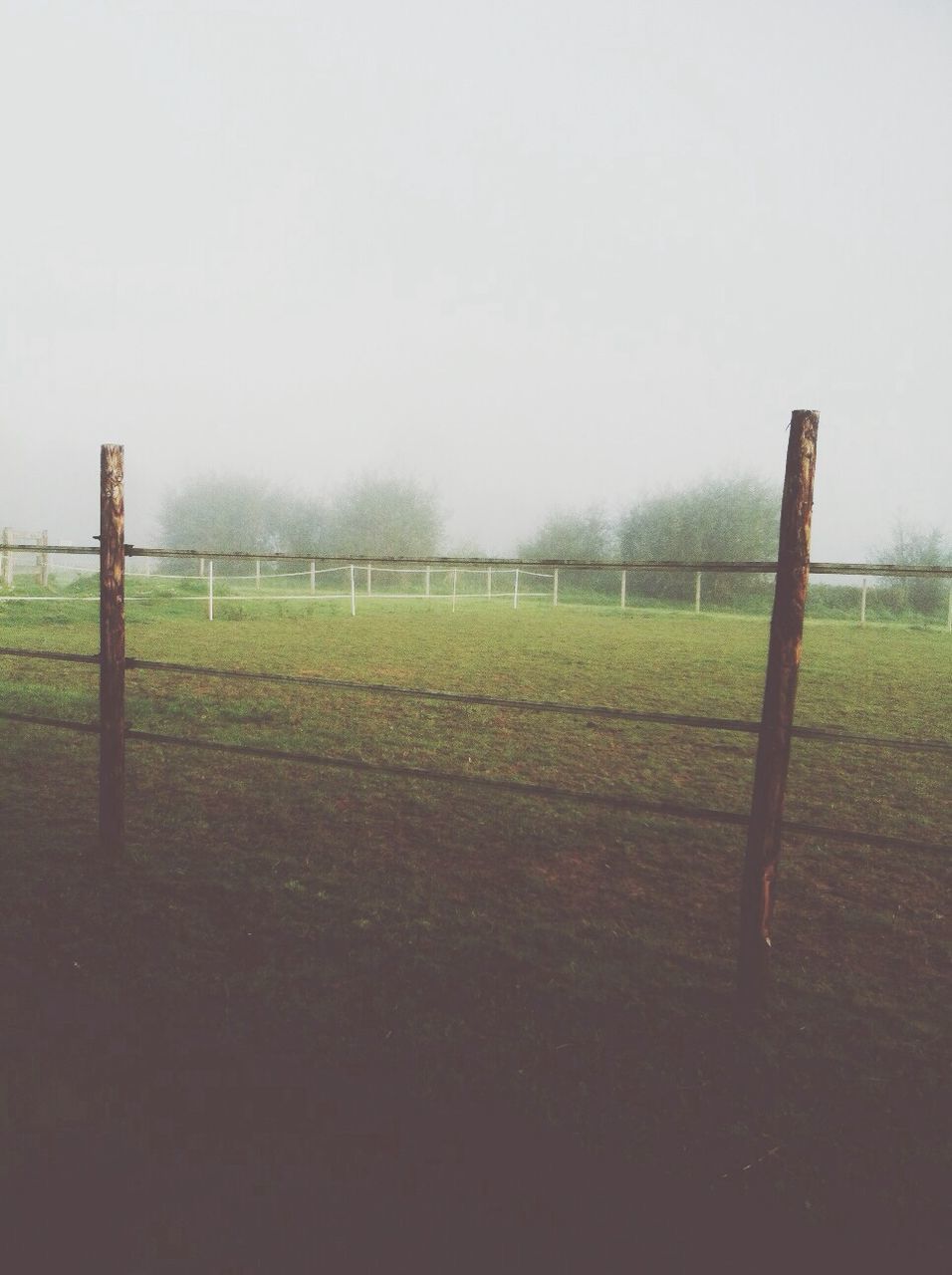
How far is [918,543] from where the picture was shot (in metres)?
32.8

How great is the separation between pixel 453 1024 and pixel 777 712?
1422 mm

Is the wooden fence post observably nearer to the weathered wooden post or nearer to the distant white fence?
the weathered wooden post

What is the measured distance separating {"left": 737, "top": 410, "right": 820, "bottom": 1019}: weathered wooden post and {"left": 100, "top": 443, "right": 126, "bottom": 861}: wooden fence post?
8.32 ft

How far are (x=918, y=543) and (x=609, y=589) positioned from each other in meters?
13.7

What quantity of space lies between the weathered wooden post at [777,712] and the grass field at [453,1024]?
183 millimetres

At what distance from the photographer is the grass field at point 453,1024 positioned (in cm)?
172

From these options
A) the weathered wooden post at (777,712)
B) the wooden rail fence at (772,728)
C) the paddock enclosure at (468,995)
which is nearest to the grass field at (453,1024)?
the paddock enclosure at (468,995)

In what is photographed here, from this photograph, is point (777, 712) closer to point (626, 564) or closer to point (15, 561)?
point (626, 564)

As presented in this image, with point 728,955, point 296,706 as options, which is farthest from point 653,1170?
point 296,706

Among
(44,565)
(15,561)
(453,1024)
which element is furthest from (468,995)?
(15,561)

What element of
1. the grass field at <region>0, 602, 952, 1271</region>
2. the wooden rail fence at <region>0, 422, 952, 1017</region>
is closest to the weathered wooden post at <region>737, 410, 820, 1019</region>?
the wooden rail fence at <region>0, 422, 952, 1017</region>

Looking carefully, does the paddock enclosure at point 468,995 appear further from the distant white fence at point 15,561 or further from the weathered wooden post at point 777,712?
the distant white fence at point 15,561

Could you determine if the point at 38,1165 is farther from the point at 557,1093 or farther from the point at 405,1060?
the point at 557,1093

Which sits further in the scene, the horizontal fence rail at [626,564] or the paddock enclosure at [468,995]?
the horizontal fence rail at [626,564]
